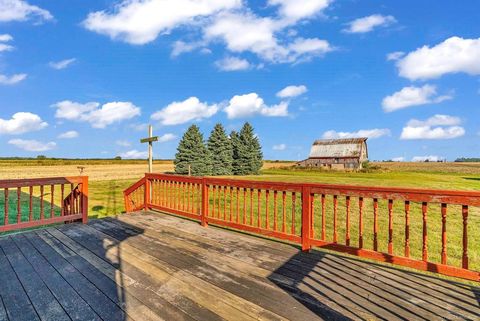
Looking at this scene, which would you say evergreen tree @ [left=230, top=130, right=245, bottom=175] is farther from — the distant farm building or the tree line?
the distant farm building

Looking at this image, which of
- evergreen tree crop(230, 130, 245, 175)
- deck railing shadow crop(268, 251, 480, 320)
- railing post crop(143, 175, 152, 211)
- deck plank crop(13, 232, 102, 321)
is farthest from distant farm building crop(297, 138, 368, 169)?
deck plank crop(13, 232, 102, 321)

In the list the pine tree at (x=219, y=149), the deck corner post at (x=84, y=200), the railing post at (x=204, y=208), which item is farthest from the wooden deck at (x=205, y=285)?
the pine tree at (x=219, y=149)

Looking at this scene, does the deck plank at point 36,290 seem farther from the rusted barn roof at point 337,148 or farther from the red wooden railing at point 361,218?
the rusted barn roof at point 337,148

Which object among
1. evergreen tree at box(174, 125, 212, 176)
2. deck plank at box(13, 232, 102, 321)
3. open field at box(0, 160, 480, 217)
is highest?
evergreen tree at box(174, 125, 212, 176)

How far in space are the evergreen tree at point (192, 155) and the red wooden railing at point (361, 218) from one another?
63.1 feet

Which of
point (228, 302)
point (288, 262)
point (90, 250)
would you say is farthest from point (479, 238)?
point (90, 250)

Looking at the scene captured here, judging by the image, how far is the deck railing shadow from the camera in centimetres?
239

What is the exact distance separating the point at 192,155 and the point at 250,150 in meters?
8.50

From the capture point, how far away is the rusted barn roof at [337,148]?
39463 mm

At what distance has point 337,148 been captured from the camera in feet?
135

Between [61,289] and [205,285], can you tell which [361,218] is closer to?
[205,285]

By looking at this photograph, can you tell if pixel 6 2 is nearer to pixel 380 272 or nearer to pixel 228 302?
pixel 228 302

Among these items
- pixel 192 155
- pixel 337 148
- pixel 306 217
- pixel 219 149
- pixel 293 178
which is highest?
pixel 337 148

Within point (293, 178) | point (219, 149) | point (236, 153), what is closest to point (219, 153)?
point (219, 149)
